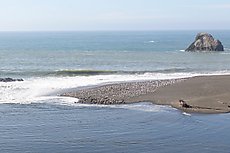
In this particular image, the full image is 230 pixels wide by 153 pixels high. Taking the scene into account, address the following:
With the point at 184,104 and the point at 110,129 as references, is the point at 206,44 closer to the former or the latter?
the point at 184,104

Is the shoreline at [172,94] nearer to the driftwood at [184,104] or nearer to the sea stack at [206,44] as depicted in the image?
the driftwood at [184,104]

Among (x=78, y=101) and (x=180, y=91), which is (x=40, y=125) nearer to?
(x=78, y=101)

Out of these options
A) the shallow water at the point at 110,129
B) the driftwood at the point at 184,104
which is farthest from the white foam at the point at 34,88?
the driftwood at the point at 184,104

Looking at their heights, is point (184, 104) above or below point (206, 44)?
below

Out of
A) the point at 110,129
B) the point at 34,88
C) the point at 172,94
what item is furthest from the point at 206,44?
the point at 110,129

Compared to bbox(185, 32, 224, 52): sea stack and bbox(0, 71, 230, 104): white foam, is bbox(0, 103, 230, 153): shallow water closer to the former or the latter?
bbox(0, 71, 230, 104): white foam

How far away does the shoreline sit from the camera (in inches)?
1189

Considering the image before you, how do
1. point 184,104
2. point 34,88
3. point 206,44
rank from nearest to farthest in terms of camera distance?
point 184,104 < point 34,88 < point 206,44

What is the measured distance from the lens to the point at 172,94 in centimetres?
3478

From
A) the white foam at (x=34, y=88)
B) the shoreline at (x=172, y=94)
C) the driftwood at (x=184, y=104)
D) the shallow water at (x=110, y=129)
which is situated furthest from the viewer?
the white foam at (x=34, y=88)

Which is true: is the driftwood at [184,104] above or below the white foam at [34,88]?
below

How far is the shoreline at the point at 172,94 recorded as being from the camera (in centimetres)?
3020

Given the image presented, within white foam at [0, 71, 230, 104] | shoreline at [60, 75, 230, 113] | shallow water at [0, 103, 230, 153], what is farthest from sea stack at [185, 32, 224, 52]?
shallow water at [0, 103, 230, 153]

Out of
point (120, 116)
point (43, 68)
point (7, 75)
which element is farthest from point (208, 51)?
point (120, 116)
